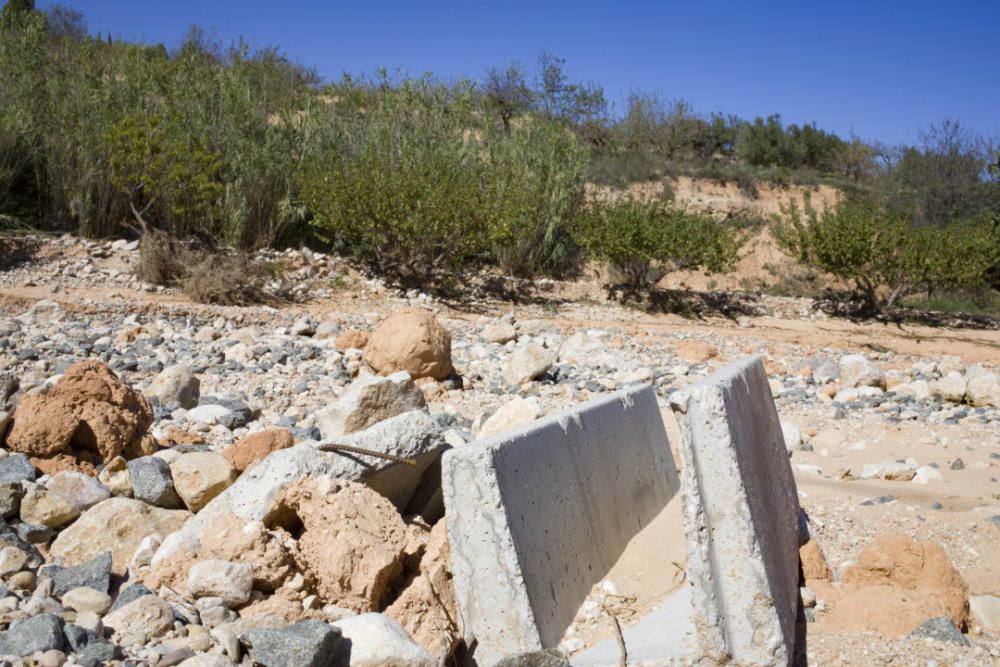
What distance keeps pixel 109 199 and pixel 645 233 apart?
9.00m

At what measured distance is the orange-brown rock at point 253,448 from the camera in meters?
4.29

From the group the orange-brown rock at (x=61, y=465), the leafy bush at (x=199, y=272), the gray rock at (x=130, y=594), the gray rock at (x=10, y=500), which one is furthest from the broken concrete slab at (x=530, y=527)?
the leafy bush at (x=199, y=272)

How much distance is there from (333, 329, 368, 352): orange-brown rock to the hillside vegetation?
213 inches

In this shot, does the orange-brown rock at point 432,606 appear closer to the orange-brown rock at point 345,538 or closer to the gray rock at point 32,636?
the orange-brown rock at point 345,538

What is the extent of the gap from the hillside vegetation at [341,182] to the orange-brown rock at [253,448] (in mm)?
8908

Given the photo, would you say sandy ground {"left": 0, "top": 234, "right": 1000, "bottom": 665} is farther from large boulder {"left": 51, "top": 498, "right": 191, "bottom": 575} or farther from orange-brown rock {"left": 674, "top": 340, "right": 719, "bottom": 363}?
large boulder {"left": 51, "top": 498, "right": 191, "bottom": 575}

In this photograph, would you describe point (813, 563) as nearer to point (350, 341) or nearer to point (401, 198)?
point (350, 341)

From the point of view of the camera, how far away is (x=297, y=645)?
2.69 meters

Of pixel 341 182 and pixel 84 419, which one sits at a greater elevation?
pixel 341 182

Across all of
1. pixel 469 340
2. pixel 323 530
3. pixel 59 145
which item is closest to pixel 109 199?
pixel 59 145

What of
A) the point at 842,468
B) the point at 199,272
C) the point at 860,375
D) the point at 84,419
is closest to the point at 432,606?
the point at 84,419

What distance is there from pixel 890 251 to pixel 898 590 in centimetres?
1482

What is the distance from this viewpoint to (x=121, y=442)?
437 centimetres

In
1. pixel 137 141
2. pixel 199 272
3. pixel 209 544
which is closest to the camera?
pixel 209 544
